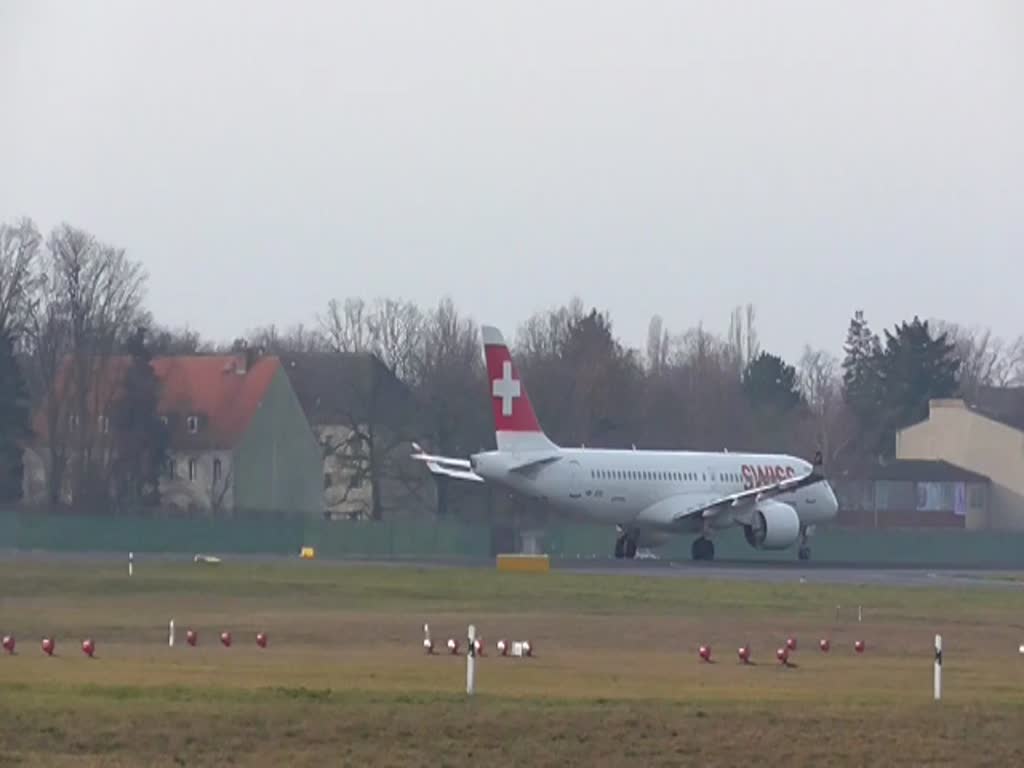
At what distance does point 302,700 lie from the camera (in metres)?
25.2

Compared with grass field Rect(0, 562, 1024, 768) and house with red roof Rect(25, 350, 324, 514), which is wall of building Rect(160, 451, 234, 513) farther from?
grass field Rect(0, 562, 1024, 768)

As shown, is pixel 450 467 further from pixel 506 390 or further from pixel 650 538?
pixel 650 538

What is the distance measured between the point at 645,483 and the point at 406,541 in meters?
14.3

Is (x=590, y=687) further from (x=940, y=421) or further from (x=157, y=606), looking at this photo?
(x=940, y=421)

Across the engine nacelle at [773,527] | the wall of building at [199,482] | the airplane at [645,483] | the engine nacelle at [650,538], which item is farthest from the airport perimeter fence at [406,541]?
the wall of building at [199,482]

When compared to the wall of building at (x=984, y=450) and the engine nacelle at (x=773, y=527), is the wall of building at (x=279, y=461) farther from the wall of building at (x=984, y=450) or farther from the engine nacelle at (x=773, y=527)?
the wall of building at (x=984, y=450)

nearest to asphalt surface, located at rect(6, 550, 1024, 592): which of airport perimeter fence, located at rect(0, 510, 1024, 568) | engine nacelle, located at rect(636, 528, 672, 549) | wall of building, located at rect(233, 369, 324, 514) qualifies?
engine nacelle, located at rect(636, 528, 672, 549)

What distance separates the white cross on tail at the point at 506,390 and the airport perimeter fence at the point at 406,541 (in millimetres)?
8924

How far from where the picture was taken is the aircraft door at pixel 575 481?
6981 cm

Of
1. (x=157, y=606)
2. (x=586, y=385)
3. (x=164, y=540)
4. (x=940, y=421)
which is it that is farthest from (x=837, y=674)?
(x=940, y=421)

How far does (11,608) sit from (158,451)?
5421cm

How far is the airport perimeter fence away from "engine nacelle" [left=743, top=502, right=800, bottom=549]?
6440 mm

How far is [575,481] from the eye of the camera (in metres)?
69.9

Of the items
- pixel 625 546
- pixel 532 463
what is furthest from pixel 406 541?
pixel 532 463
